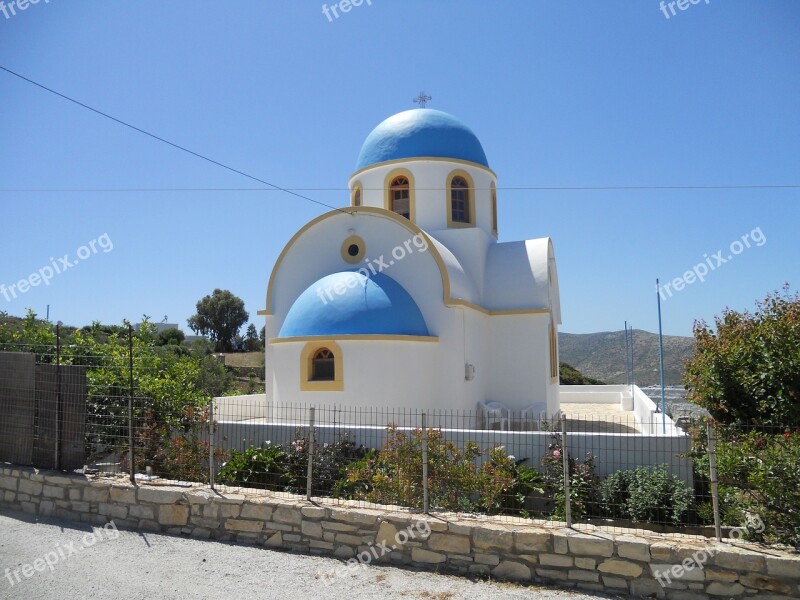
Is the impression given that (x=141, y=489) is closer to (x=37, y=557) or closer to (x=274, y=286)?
(x=37, y=557)

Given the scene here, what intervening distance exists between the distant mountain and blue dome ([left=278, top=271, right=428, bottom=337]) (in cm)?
2920

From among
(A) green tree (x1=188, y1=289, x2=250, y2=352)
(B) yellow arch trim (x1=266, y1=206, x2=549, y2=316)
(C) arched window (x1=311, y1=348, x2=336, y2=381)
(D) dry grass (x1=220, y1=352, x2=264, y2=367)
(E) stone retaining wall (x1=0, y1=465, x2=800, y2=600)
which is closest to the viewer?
(E) stone retaining wall (x1=0, y1=465, x2=800, y2=600)

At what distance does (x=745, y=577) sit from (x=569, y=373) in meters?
28.2

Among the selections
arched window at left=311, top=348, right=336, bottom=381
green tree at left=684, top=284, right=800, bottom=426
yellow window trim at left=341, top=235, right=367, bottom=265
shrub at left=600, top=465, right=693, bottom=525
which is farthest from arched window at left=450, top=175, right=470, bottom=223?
shrub at left=600, top=465, right=693, bottom=525

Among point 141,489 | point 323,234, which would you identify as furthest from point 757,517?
point 323,234

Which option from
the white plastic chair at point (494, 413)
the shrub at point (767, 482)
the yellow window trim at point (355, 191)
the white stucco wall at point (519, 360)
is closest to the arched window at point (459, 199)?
the yellow window trim at point (355, 191)

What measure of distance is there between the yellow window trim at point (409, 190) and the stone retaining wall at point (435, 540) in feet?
30.5

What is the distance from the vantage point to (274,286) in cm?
1345

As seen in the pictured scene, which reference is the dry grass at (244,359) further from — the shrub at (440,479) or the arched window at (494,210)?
the shrub at (440,479)

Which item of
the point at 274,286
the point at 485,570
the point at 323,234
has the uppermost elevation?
the point at 323,234

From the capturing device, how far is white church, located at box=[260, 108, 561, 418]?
11047 millimetres

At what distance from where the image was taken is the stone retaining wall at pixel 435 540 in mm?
4770

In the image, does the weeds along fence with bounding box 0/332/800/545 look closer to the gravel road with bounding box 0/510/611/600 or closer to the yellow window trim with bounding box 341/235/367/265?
the gravel road with bounding box 0/510/611/600

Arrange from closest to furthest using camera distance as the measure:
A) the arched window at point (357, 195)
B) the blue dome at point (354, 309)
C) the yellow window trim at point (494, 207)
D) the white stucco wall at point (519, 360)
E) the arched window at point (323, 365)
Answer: the blue dome at point (354, 309) < the arched window at point (323, 365) < the white stucco wall at point (519, 360) < the arched window at point (357, 195) < the yellow window trim at point (494, 207)
